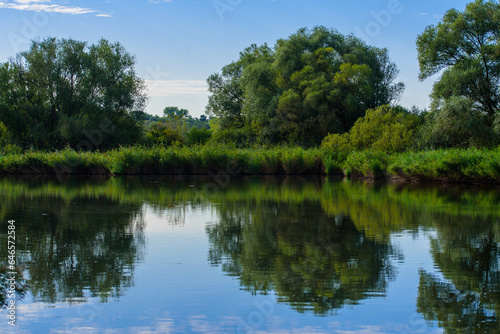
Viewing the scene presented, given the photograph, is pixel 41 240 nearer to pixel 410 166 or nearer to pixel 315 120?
pixel 410 166

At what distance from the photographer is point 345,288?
20.6 ft

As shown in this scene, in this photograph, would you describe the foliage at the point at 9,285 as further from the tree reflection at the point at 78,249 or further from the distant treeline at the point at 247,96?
the distant treeline at the point at 247,96

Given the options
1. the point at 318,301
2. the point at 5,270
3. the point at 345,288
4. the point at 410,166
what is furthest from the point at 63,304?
the point at 410,166

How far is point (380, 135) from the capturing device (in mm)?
36094

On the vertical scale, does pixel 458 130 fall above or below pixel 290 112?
below

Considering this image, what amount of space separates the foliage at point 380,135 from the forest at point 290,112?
91 millimetres

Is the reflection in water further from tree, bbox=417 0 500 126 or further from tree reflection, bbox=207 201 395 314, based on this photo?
tree, bbox=417 0 500 126

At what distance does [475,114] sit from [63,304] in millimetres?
32147


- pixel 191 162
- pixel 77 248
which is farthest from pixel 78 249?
pixel 191 162

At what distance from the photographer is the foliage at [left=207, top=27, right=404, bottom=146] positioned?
1766 inches

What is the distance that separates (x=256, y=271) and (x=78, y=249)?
3.13 metres


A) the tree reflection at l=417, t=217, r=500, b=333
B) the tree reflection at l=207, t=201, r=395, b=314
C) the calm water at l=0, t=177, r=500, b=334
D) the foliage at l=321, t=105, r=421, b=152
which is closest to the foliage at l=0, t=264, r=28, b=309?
the calm water at l=0, t=177, r=500, b=334

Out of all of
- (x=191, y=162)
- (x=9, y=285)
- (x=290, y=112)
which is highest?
(x=290, y=112)

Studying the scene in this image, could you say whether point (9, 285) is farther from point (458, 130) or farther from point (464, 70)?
point (464, 70)
